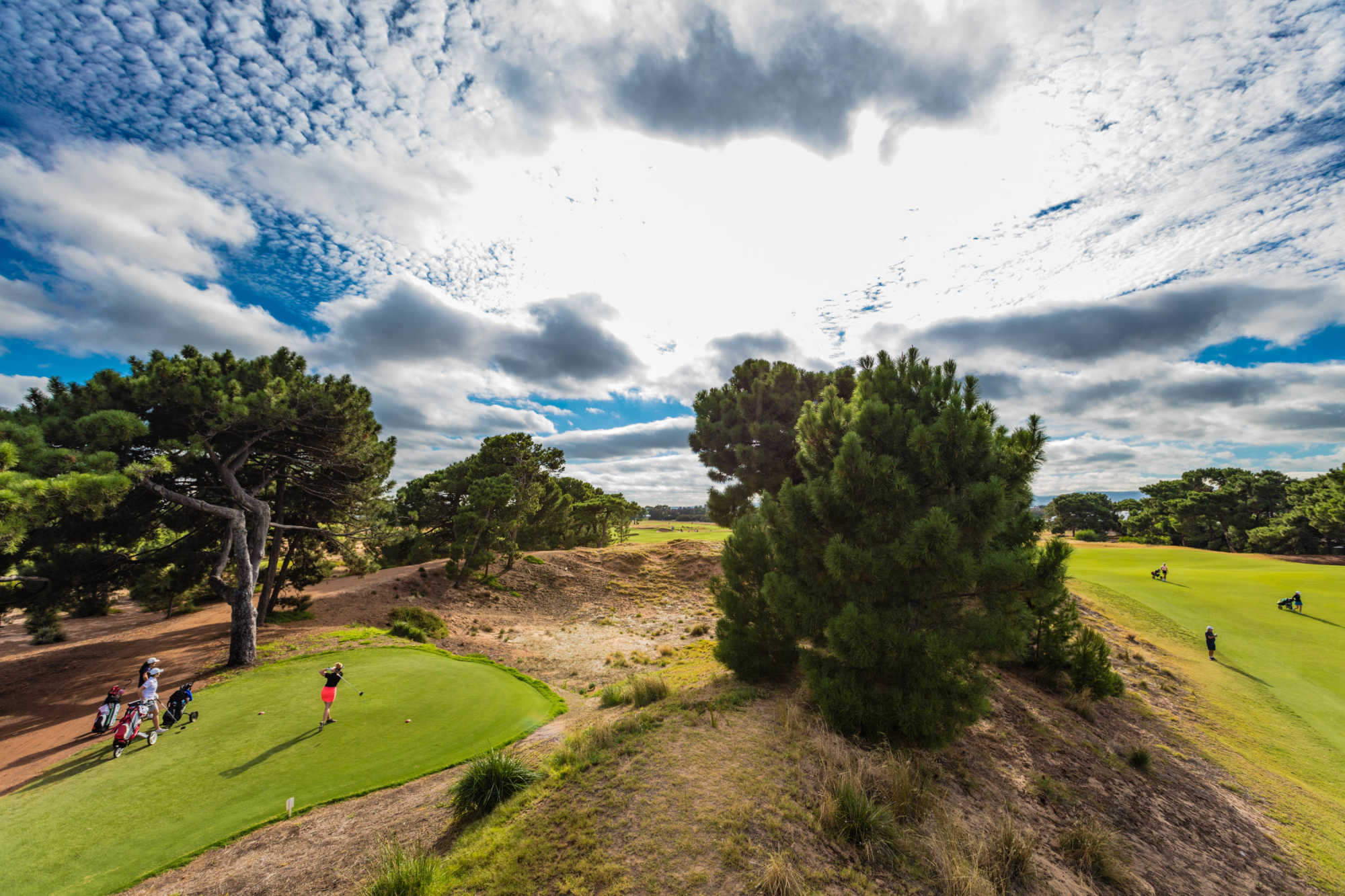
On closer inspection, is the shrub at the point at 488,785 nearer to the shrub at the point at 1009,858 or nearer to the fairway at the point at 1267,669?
the shrub at the point at 1009,858

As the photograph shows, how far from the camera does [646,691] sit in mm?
10711

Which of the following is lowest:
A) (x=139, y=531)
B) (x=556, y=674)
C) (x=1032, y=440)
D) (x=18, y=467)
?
(x=556, y=674)

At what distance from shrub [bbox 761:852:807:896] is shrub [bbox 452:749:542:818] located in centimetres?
402

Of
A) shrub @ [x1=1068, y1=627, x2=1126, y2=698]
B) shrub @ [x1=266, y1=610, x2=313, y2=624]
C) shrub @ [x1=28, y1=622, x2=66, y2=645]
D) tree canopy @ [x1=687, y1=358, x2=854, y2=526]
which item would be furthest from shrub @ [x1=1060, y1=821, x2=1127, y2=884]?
shrub @ [x1=28, y1=622, x2=66, y2=645]

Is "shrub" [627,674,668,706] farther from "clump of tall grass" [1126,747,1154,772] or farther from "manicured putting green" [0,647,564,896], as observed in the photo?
"clump of tall grass" [1126,747,1154,772]

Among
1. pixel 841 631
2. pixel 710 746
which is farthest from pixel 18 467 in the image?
pixel 841 631

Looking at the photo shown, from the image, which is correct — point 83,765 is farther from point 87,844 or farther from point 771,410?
point 771,410

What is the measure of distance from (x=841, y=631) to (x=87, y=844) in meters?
12.2

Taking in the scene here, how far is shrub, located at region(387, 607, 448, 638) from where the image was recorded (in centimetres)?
2127

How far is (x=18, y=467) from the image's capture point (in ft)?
33.4

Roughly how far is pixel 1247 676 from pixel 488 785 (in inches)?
1070

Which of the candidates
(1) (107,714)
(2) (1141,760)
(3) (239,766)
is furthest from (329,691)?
(2) (1141,760)

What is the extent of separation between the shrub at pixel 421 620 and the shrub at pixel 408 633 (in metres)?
0.73

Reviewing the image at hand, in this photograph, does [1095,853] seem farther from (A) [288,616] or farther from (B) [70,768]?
(A) [288,616]
